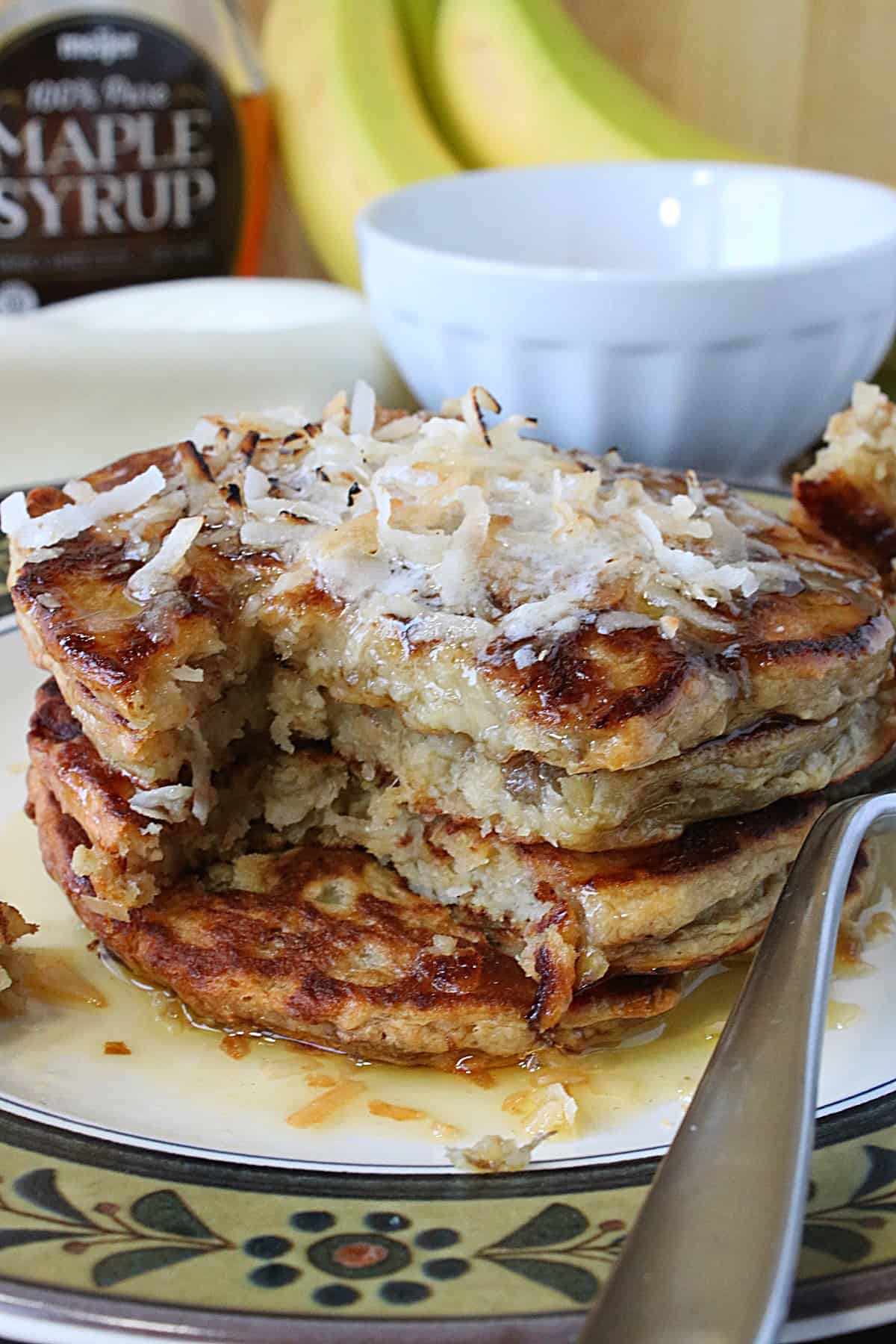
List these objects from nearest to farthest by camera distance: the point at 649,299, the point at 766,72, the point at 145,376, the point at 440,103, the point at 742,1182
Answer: the point at 742,1182 → the point at 649,299 → the point at 145,376 → the point at 440,103 → the point at 766,72

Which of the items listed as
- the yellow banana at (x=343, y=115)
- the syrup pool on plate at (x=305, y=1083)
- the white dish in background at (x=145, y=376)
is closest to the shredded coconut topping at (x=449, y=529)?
the syrup pool on plate at (x=305, y=1083)

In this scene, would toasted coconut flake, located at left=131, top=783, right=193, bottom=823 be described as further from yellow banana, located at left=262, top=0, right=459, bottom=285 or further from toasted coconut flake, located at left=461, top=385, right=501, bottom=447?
yellow banana, located at left=262, top=0, right=459, bottom=285

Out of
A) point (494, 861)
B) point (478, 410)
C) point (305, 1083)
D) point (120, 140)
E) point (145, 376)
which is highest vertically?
point (120, 140)

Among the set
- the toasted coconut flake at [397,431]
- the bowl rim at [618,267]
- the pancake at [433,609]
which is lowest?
the pancake at [433,609]

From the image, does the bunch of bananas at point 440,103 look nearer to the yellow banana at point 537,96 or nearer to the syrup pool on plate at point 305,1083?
the yellow banana at point 537,96

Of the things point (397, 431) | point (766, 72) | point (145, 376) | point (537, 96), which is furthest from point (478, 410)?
point (766, 72)

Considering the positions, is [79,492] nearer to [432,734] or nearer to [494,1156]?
[432,734]

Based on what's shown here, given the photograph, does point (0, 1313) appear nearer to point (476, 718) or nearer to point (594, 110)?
point (476, 718)

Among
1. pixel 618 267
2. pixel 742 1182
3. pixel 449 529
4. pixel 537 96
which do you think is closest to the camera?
pixel 742 1182
